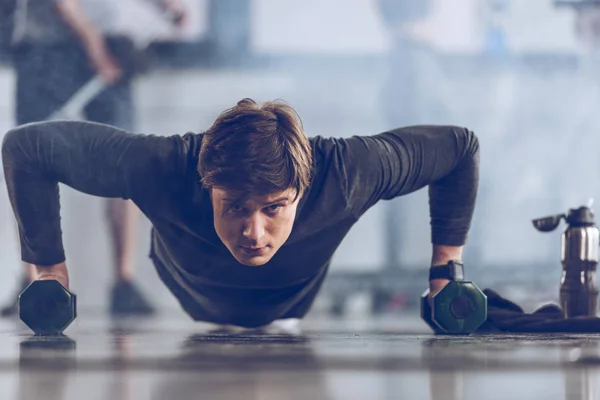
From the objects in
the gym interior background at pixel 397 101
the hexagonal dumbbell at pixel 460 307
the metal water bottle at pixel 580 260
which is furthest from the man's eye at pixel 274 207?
the gym interior background at pixel 397 101

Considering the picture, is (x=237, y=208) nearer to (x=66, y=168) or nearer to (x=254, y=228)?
(x=254, y=228)

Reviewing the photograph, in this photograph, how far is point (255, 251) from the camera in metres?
1.20

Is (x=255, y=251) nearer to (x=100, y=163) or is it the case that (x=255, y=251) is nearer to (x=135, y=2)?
(x=100, y=163)

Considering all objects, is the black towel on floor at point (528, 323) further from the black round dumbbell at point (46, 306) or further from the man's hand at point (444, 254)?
the black round dumbbell at point (46, 306)

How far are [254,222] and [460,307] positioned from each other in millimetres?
366

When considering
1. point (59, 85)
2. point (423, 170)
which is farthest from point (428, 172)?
point (59, 85)

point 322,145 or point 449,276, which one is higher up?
point 322,145

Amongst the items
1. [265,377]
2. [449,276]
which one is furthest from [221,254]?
[265,377]

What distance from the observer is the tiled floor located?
0.69m

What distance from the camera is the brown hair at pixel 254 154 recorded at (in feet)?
3.71

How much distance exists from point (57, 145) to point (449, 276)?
2.21 feet

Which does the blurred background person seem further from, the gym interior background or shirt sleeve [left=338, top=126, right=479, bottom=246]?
shirt sleeve [left=338, top=126, right=479, bottom=246]

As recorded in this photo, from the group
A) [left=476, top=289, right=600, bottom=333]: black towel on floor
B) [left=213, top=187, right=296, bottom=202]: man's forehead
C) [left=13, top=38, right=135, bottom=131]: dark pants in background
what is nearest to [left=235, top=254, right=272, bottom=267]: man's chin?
[left=213, top=187, right=296, bottom=202]: man's forehead

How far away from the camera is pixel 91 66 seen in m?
2.74
